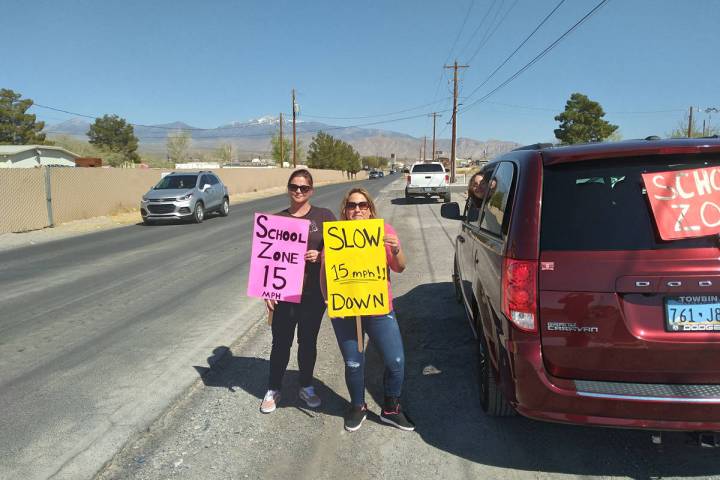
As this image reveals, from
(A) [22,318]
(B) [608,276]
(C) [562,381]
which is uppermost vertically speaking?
(B) [608,276]

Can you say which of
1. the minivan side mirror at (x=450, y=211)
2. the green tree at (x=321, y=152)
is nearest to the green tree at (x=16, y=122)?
the green tree at (x=321, y=152)

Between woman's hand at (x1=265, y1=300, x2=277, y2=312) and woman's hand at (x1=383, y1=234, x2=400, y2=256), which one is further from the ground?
woman's hand at (x1=383, y1=234, x2=400, y2=256)

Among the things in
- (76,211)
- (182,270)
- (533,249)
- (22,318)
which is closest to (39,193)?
(76,211)

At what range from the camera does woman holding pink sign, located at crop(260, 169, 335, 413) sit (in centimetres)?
347

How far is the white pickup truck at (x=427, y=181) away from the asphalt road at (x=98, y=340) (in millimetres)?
14580

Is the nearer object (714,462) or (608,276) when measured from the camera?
(608,276)

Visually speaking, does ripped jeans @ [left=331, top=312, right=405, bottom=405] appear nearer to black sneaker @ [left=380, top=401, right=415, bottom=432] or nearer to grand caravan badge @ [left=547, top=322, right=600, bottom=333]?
black sneaker @ [left=380, top=401, right=415, bottom=432]

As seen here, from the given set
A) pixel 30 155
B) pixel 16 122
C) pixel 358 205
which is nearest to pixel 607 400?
pixel 358 205

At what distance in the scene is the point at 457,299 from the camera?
631 cm

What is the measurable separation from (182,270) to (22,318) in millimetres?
3001

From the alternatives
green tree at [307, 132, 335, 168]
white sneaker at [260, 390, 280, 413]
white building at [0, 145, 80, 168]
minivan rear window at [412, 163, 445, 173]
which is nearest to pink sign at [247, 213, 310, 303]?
white sneaker at [260, 390, 280, 413]

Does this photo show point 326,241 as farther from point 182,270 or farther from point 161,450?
point 182,270

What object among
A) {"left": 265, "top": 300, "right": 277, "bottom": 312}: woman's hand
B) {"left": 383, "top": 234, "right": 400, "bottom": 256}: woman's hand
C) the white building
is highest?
the white building

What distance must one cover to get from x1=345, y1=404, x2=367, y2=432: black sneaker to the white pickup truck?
21.0 meters
